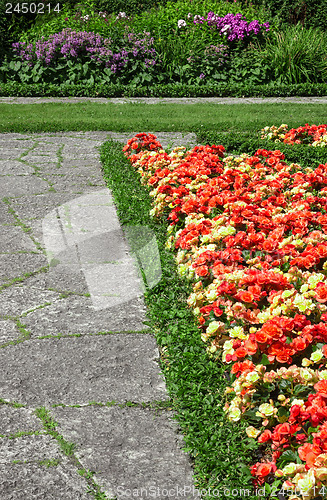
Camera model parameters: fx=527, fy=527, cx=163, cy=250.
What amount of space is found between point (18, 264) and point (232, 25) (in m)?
9.36

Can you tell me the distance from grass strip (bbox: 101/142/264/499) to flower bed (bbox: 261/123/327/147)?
325 centimetres

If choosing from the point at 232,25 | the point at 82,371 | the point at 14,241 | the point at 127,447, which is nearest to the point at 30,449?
the point at 127,447

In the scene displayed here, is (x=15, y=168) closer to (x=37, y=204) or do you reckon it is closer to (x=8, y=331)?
(x=37, y=204)

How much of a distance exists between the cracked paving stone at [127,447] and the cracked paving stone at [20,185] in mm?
2989

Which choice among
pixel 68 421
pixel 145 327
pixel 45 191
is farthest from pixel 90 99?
pixel 68 421

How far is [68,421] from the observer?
6.63 feet

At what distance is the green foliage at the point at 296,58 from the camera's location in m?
10.4

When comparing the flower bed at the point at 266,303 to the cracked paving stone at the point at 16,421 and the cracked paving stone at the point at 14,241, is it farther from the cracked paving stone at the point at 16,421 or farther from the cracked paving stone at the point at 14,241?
the cracked paving stone at the point at 14,241

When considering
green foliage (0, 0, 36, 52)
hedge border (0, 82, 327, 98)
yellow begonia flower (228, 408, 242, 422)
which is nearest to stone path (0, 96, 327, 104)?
hedge border (0, 82, 327, 98)

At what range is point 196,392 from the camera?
2.13 meters

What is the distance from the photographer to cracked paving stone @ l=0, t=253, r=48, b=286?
3.18 m

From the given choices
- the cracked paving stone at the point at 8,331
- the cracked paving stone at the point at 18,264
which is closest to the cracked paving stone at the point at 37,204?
the cracked paving stone at the point at 18,264

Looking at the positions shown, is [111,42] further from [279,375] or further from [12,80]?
[279,375]

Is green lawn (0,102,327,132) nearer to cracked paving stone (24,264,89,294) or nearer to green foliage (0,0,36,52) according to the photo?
green foliage (0,0,36,52)
